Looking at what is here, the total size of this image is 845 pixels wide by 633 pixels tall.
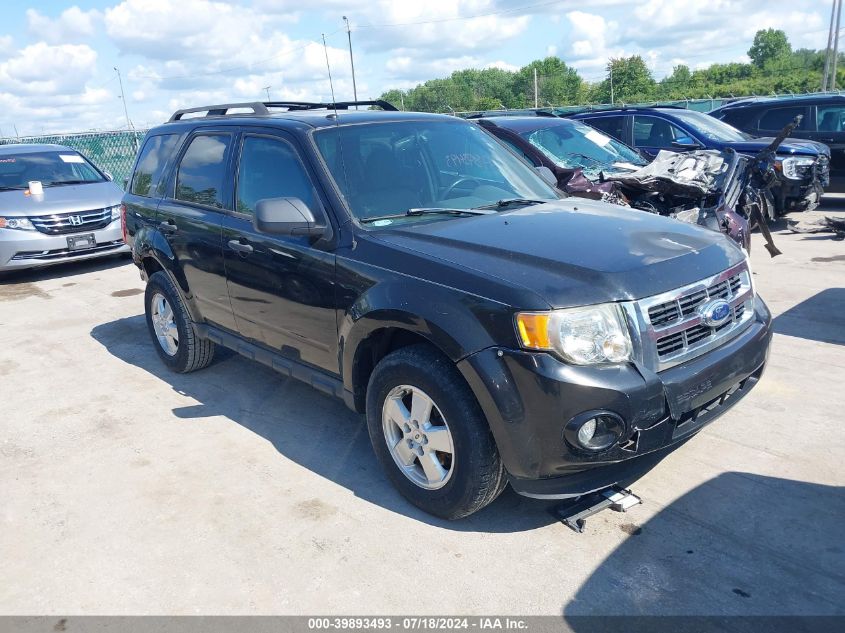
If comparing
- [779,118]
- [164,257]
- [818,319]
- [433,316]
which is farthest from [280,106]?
[779,118]

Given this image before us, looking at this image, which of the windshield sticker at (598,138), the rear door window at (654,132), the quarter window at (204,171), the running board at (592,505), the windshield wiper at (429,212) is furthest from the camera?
the rear door window at (654,132)

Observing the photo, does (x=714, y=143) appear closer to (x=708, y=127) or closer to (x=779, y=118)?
(x=708, y=127)

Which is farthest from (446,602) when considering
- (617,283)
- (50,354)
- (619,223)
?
(50,354)

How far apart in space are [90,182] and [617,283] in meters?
10.0

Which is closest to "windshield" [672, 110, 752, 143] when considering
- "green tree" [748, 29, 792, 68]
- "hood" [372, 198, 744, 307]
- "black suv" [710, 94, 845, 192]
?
"black suv" [710, 94, 845, 192]

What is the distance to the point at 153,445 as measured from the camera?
454 cm

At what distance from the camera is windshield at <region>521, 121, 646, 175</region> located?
8.21m

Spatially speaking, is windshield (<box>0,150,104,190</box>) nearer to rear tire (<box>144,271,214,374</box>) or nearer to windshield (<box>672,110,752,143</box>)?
rear tire (<box>144,271,214,374</box>)

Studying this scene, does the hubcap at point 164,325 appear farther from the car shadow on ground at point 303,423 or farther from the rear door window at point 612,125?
the rear door window at point 612,125

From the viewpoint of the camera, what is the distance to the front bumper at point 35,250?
946 cm

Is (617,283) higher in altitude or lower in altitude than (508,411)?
higher

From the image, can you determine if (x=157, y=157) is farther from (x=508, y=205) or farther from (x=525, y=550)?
(x=525, y=550)

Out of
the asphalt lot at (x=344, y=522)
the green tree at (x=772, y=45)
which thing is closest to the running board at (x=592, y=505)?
the asphalt lot at (x=344, y=522)

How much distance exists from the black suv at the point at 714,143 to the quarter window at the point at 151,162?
7132 millimetres
